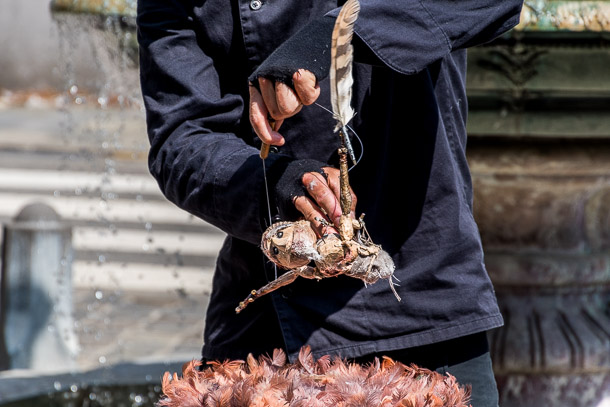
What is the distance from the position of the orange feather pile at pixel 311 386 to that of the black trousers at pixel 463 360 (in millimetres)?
136

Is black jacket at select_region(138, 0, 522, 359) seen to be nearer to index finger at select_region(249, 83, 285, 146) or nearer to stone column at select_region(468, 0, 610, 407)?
index finger at select_region(249, 83, 285, 146)

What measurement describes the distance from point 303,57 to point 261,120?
0.10m

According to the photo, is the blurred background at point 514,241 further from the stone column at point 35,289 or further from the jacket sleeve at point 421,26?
the jacket sleeve at point 421,26

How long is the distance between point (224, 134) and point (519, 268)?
1.44 m

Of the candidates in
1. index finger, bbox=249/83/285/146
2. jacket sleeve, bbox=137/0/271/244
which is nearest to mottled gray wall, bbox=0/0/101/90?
jacket sleeve, bbox=137/0/271/244

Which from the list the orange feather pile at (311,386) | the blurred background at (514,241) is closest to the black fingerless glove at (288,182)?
the orange feather pile at (311,386)

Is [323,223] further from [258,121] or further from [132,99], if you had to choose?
[132,99]

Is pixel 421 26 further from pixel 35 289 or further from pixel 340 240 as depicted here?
pixel 35 289

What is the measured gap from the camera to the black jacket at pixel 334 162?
1.48 m

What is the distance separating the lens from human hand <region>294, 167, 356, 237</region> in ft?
4.06

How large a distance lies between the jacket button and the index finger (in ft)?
0.82

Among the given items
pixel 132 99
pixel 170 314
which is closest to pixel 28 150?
pixel 170 314

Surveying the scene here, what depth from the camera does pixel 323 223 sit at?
1233 millimetres

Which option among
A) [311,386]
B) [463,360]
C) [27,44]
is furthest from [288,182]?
[27,44]
